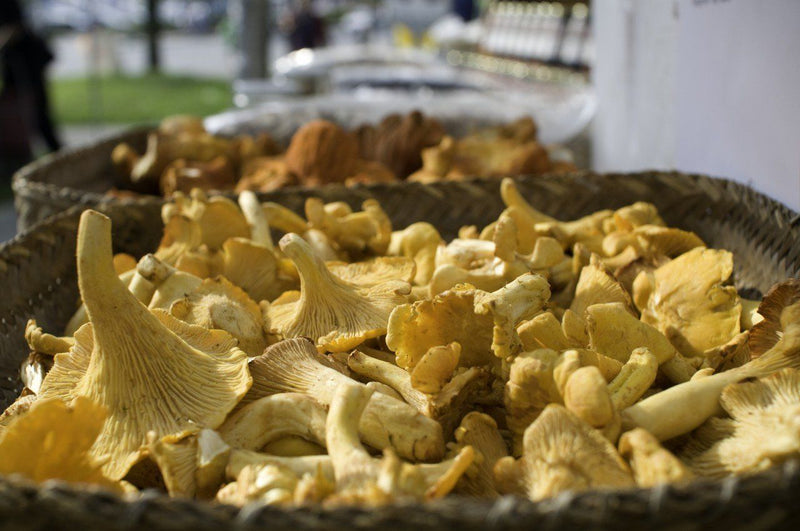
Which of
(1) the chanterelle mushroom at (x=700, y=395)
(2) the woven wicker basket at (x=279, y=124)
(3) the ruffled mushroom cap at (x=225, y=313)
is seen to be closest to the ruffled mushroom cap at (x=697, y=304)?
(1) the chanterelle mushroom at (x=700, y=395)

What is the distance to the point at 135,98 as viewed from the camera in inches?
536

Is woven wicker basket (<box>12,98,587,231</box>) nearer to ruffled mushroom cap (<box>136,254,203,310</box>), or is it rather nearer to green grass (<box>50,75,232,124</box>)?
ruffled mushroom cap (<box>136,254,203,310</box>)

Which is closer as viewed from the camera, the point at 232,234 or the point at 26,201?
the point at 232,234

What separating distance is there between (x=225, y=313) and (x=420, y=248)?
1.77ft

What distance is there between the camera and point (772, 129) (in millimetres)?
1804

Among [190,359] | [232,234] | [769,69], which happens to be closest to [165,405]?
[190,359]

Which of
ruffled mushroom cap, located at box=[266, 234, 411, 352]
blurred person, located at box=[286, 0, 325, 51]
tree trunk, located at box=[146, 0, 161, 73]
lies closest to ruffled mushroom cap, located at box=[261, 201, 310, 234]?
ruffled mushroom cap, located at box=[266, 234, 411, 352]

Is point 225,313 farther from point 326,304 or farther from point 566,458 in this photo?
point 566,458

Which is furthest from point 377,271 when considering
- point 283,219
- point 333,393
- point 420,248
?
point 333,393

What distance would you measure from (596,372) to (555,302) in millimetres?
615

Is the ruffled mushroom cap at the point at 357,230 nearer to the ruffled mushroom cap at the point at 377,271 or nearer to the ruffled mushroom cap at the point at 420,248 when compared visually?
the ruffled mushroom cap at the point at 420,248

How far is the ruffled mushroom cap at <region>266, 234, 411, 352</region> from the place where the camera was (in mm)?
1406

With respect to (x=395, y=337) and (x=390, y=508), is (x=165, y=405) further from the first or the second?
(x=390, y=508)

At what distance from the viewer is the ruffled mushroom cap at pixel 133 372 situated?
1141 mm
